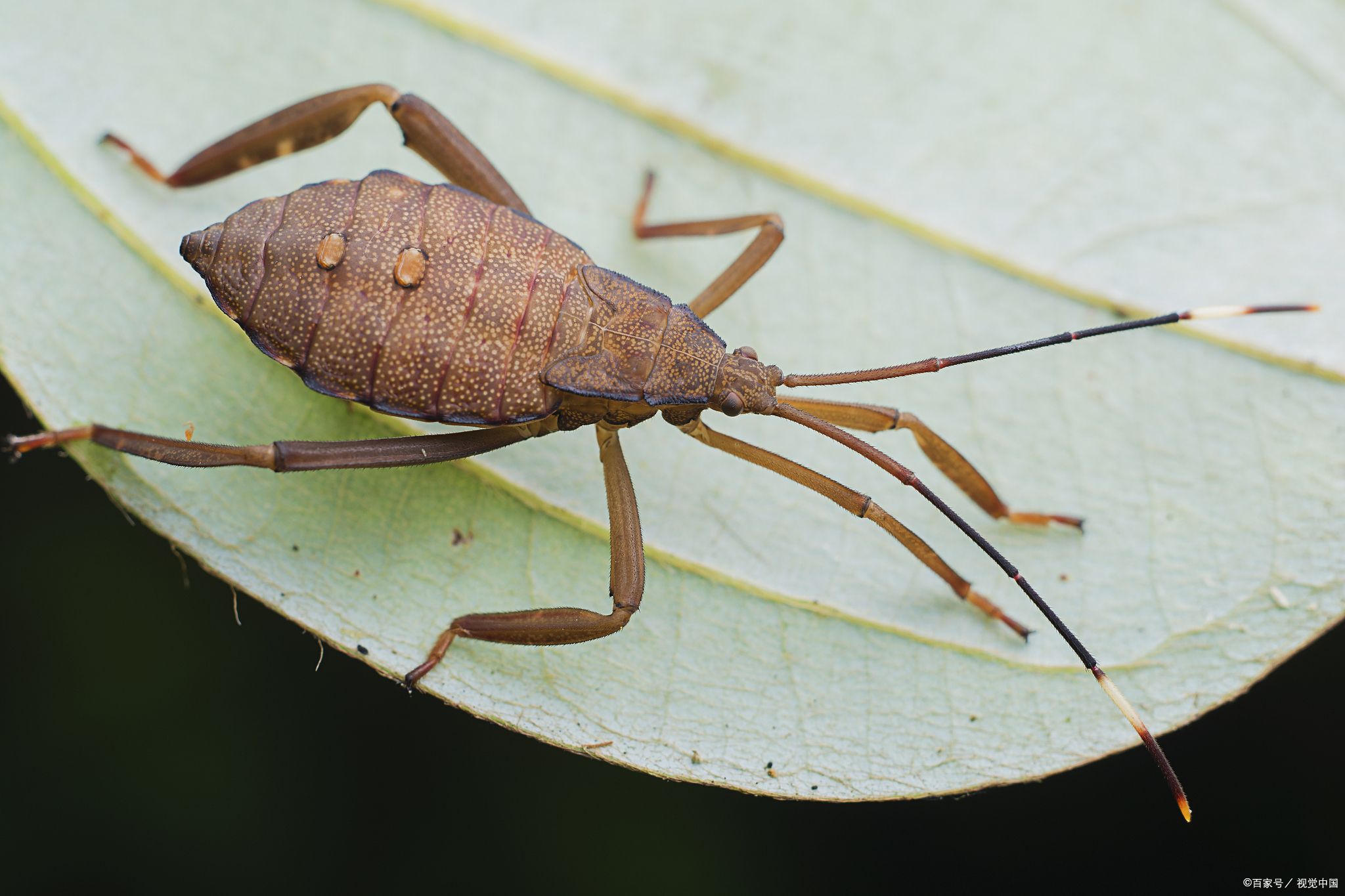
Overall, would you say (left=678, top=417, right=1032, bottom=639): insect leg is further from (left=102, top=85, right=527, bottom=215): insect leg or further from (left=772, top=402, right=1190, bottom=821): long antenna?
(left=102, top=85, right=527, bottom=215): insect leg

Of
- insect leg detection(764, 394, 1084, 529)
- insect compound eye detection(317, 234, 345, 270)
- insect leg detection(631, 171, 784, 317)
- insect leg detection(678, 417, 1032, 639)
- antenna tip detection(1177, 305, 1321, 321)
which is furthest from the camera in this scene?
insect leg detection(631, 171, 784, 317)

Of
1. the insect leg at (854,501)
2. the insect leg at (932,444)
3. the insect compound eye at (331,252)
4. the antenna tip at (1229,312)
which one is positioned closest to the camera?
the insect compound eye at (331,252)

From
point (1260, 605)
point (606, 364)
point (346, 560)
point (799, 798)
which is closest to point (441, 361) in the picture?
point (606, 364)

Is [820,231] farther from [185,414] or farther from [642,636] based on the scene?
[185,414]

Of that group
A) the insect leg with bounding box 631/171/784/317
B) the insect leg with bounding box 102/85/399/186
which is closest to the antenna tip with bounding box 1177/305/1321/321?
the insect leg with bounding box 631/171/784/317

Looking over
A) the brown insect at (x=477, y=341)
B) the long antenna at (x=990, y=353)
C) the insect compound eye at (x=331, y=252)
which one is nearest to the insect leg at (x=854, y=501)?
the brown insect at (x=477, y=341)

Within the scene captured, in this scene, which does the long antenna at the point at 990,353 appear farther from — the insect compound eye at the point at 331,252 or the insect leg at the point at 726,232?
the insect compound eye at the point at 331,252

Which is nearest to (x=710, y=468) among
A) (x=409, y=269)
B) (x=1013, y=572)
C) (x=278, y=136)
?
(x=1013, y=572)
